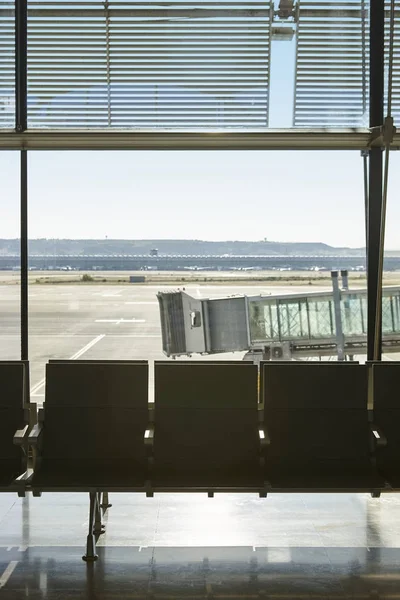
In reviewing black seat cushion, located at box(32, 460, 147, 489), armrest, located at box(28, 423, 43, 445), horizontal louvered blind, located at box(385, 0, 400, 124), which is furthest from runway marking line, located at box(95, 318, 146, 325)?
horizontal louvered blind, located at box(385, 0, 400, 124)

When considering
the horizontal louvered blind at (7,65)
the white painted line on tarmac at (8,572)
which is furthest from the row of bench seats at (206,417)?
the horizontal louvered blind at (7,65)

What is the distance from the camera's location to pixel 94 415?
379 centimetres

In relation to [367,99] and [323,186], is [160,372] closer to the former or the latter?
[323,186]

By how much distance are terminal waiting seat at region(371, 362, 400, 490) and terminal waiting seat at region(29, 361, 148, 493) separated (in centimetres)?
131

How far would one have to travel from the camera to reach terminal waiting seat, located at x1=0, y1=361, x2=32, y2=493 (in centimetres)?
373

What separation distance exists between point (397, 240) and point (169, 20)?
7.81 feet

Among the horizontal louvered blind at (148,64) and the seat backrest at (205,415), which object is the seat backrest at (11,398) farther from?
the horizontal louvered blind at (148,64)

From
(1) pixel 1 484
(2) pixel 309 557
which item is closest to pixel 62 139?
(1) pixel 1 484

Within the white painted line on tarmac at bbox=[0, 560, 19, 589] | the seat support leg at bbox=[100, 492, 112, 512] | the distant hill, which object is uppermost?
the distant hill

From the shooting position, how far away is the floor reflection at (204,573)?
→ 122 inches

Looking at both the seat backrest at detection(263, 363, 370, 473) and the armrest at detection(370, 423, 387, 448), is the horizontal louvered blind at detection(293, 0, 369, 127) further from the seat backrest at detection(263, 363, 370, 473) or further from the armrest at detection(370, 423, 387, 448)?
the armrest at detection(370, 423, 387, 448)

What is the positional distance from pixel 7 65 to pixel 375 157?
111 inches

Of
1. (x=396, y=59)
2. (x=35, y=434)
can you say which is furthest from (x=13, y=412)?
(x=396, y=59)

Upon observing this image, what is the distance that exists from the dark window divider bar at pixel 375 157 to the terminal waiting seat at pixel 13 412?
2.59 metres
